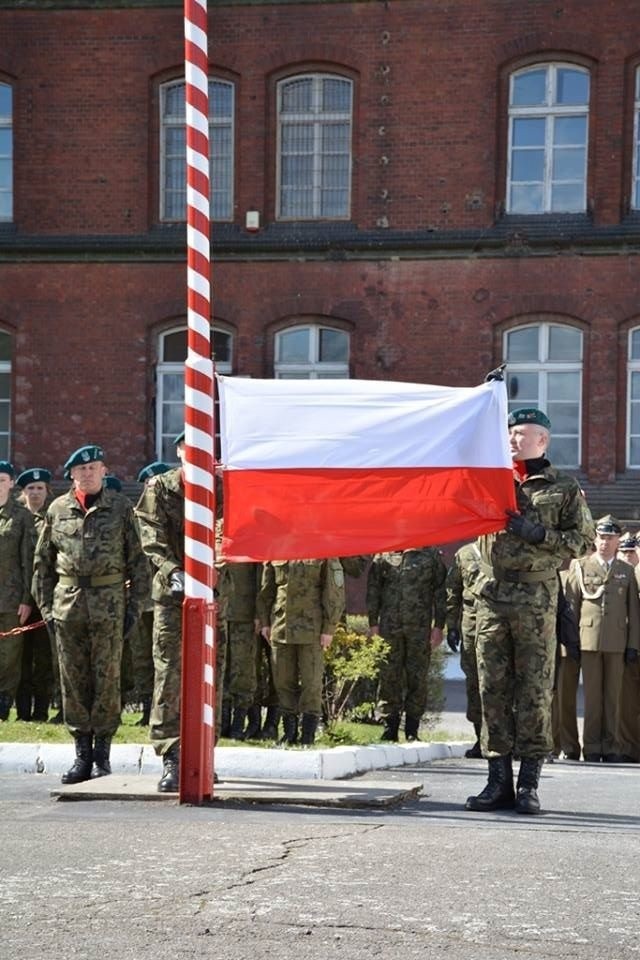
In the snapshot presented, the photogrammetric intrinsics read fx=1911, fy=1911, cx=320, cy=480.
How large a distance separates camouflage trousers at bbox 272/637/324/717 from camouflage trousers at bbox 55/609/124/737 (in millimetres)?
2419

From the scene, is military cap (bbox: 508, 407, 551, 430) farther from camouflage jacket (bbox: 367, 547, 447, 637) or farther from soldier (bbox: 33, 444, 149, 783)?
camouflage jacket (bbox: 367, 547, 447, 637)

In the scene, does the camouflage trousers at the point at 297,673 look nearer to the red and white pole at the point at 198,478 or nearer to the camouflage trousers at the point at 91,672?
the camouflage trousers at the point at 91,672

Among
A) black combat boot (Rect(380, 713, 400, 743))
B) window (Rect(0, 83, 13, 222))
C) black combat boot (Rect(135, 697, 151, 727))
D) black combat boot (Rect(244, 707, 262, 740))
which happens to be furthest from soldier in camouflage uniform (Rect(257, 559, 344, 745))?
window (Rect(0, 83, 13, 222))

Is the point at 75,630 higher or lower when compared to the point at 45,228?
lower

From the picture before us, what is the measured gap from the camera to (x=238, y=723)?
14.1 metres

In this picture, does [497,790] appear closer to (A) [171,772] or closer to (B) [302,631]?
(A) [171,772]

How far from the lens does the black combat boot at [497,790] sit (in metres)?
10.0

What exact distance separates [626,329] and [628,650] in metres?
11.9

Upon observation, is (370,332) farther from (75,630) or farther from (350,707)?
(75,630)

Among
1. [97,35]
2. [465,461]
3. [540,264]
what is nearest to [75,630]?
[465,461]

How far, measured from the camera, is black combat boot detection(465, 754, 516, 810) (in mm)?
10016

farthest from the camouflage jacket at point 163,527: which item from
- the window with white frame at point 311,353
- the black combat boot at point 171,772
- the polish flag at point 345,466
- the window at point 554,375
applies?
the window with white frame at point 311,353

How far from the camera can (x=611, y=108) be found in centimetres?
2759

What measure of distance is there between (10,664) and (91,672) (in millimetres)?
4416
